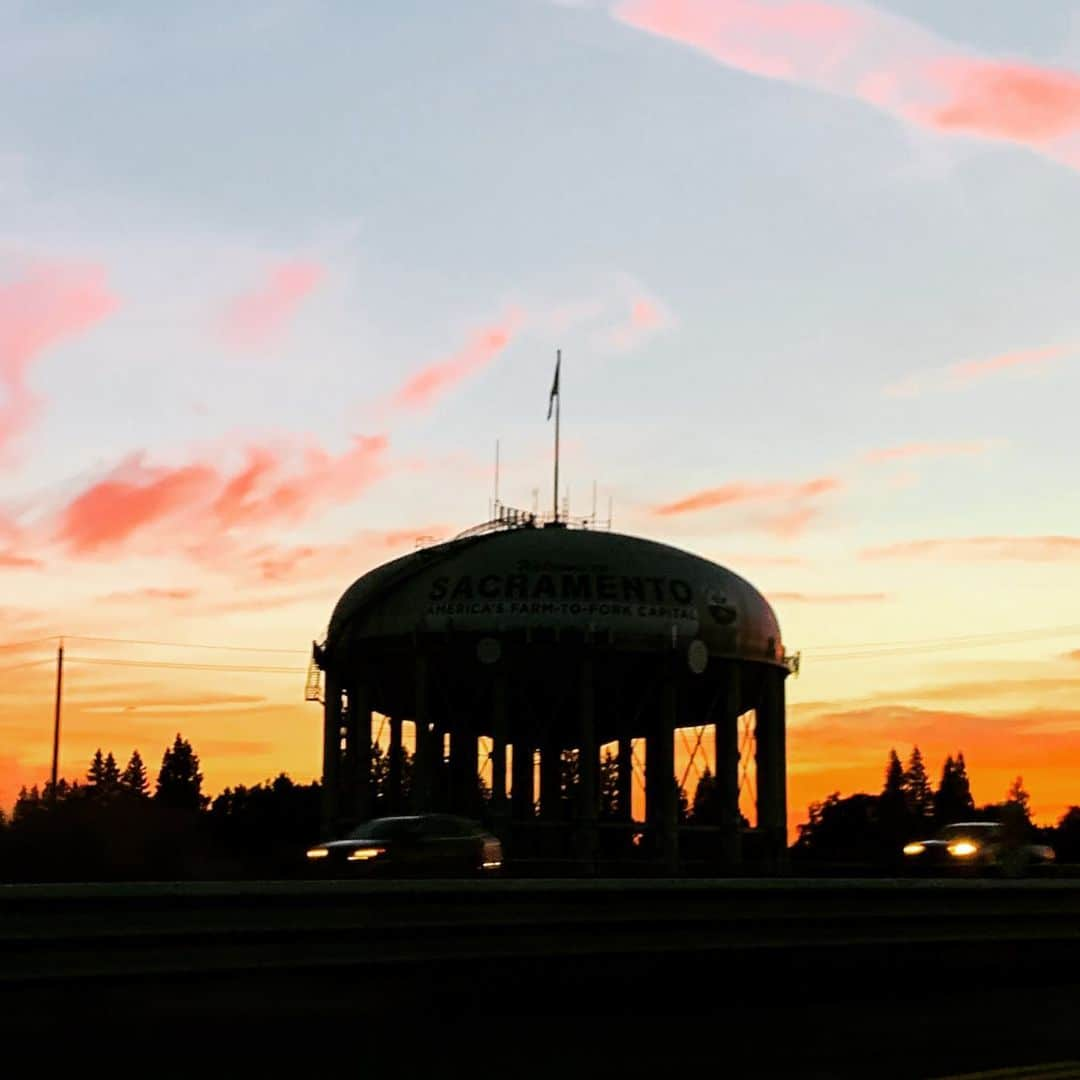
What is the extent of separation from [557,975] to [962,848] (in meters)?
29.3

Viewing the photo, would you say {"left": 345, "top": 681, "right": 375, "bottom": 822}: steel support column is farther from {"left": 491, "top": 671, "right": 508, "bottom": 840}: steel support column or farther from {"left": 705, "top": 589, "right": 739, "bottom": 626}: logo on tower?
{"left": 705, "top": 589, "right": 739, "bottom": 626}: logo on tower

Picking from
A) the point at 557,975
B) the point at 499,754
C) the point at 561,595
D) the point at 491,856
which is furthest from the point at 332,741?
the point at 557,975

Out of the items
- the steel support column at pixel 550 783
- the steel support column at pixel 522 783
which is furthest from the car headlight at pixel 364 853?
the steel support column at pixel 550 783

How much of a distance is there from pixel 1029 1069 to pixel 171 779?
19451 centimetres

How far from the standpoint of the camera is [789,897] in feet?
45.7

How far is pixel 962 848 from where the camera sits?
4025 cm

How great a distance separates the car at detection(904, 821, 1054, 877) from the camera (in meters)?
39.9

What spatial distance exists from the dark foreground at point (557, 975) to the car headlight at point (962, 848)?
991 inches

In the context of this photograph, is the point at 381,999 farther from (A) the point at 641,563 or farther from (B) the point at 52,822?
(A) the point at 641,563

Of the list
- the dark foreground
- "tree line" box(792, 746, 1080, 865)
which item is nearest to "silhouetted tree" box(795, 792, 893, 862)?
"tree line" box(792, 746, 1080, 865)

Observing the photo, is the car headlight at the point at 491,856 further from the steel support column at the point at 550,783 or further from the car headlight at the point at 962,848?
the steel support column at the point at 550,783

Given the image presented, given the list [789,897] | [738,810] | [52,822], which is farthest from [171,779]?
[789,897]

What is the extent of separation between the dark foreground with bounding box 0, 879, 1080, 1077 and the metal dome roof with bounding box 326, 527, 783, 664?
4430 centimetres

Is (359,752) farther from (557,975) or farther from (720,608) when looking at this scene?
(557,975)
